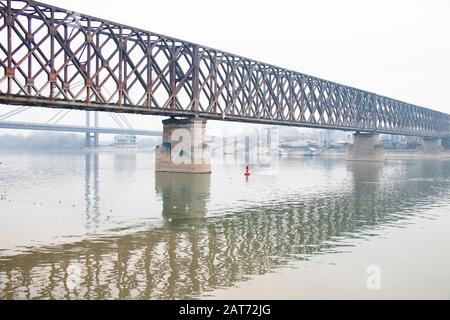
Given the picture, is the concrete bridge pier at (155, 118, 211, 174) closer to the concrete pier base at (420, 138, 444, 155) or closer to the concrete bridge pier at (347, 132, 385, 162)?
the concrete bridge pier at (347, 132, 385, 162)

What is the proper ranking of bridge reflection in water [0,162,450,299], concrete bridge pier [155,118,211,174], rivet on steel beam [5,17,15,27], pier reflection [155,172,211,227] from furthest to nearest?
concrete bridge pier [155,118,211,174] < rivet on steel beam [5,17,15,27] < pier reflection [155,172,211,227] < bridge reflection in water [0,162,450,299]

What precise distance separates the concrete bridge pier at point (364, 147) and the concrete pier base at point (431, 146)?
5527cm

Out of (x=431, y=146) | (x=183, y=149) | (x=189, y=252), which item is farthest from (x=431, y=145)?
(x=189, y=252)

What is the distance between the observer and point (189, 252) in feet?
Result: 70.7

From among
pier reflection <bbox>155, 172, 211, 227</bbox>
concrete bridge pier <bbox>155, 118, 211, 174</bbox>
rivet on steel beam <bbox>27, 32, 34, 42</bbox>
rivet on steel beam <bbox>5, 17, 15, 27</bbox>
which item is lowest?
pier reflection <bbox>155, 172, 211, 227</bbox>

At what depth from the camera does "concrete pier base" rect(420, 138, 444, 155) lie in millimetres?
190625

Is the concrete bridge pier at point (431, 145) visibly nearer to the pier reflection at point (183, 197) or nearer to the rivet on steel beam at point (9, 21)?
the pier reflection at point (183, 197)

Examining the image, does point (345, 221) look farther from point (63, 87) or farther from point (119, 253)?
point (63, 87)

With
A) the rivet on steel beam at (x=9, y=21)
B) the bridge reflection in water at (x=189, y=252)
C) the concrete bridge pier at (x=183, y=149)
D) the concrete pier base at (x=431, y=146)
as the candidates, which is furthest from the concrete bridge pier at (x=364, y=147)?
the rivet on steel beam at (x=9, y=21)

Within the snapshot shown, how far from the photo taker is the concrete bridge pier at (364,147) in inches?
5600

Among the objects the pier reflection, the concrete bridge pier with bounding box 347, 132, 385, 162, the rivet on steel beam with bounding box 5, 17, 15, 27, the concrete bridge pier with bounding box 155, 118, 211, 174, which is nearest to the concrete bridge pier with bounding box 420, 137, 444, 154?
the concrete bridge pier with bounding box 347, 132, 385, 162

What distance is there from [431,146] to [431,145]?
1.81ft

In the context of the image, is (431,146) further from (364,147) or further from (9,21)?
(9,21)

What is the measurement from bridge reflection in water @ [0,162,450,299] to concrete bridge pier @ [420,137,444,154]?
164 m
